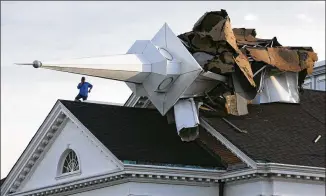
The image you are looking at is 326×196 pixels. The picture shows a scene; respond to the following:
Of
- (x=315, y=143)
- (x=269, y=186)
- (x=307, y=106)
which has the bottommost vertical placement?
(x=269, y=186)

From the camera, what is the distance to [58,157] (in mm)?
43250

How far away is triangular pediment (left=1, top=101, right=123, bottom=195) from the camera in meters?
40.9

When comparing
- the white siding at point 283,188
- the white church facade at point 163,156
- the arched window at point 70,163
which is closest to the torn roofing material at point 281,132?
the white church facade at point 163,156

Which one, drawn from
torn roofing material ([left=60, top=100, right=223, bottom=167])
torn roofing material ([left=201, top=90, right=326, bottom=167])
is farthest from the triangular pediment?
torn roofing material ([left=201, top=90, right=326, bottom=167])

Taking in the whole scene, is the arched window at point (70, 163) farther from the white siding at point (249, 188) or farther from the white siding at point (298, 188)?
the white siding at point (298, 188)

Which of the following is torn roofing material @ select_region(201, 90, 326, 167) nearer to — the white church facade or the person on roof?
the white church facade

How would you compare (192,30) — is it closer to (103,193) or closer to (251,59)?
(251,59)

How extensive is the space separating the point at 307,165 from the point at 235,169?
2.52 metres

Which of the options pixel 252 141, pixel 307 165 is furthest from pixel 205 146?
pixel 307 165

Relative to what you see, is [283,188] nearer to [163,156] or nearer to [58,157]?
[163,156]

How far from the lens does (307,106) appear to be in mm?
45750

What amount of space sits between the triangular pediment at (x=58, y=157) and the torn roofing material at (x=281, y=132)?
4385mm

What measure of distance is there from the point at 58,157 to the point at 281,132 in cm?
849

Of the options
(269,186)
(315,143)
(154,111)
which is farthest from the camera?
(154,111)
